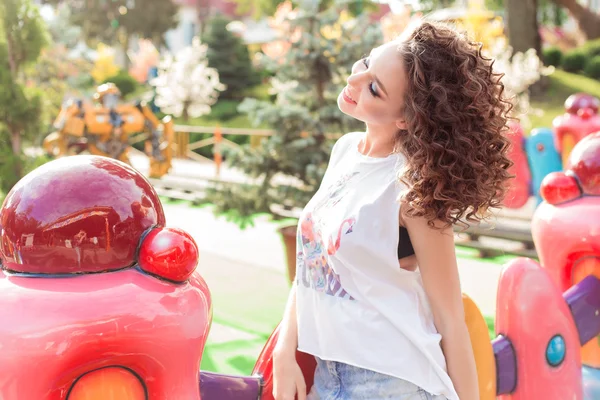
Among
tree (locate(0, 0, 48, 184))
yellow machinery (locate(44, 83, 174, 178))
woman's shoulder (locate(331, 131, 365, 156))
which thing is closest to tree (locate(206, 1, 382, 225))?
tree (locate(0, 0, 48, 184))

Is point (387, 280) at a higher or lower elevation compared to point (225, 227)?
higher

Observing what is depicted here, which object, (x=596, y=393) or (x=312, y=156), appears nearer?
(x=596, y=393)

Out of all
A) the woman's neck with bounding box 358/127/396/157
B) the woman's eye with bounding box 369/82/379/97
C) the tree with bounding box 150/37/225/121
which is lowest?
the tree with bounding box 150/37/225/121

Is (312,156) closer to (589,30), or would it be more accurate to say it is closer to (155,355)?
(155,355)

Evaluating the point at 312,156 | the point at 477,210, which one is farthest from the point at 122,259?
the point at 312,156

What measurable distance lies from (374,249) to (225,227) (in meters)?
7.10

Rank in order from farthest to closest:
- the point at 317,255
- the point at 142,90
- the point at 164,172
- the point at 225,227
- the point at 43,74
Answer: the point at 142,90, the point at 43,74, the point at 164,172, the point at 225,227, the point at 317,255

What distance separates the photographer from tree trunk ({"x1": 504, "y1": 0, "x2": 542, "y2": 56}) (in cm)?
1938

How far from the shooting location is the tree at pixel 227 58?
1081 inches

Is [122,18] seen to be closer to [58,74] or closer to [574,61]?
[58,74]

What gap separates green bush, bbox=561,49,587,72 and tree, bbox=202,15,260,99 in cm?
1211

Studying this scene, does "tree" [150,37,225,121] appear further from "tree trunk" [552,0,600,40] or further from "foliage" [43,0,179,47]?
"foliage" [43,0,179,47]

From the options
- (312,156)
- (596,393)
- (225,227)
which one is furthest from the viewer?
(225,227)

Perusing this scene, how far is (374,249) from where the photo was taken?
4.73 feet
